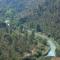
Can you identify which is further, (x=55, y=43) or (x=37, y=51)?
(x=55, y=43)

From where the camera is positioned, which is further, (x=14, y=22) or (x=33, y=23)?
(x=14, y=22)

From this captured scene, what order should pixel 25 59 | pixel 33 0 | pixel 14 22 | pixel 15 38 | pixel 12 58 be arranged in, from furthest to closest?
pixel 33 0, pixel 14 22, pixel 15 38, pixel 25 59, pixel 12 58

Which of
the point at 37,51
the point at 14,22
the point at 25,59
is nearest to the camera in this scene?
the point at 25,59

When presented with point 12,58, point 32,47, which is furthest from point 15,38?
point 12,58

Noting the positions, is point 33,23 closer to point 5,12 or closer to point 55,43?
point 55,43

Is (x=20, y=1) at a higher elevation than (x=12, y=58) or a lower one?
higher

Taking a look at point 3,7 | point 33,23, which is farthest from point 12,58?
point 3,7

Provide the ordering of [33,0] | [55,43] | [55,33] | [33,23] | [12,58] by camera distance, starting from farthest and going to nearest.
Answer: [33,0], [33,23], [55,33], [55,43], [12,58]

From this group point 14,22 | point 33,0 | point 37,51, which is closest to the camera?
point 37,51

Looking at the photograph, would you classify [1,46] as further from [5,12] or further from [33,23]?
[5,12]
